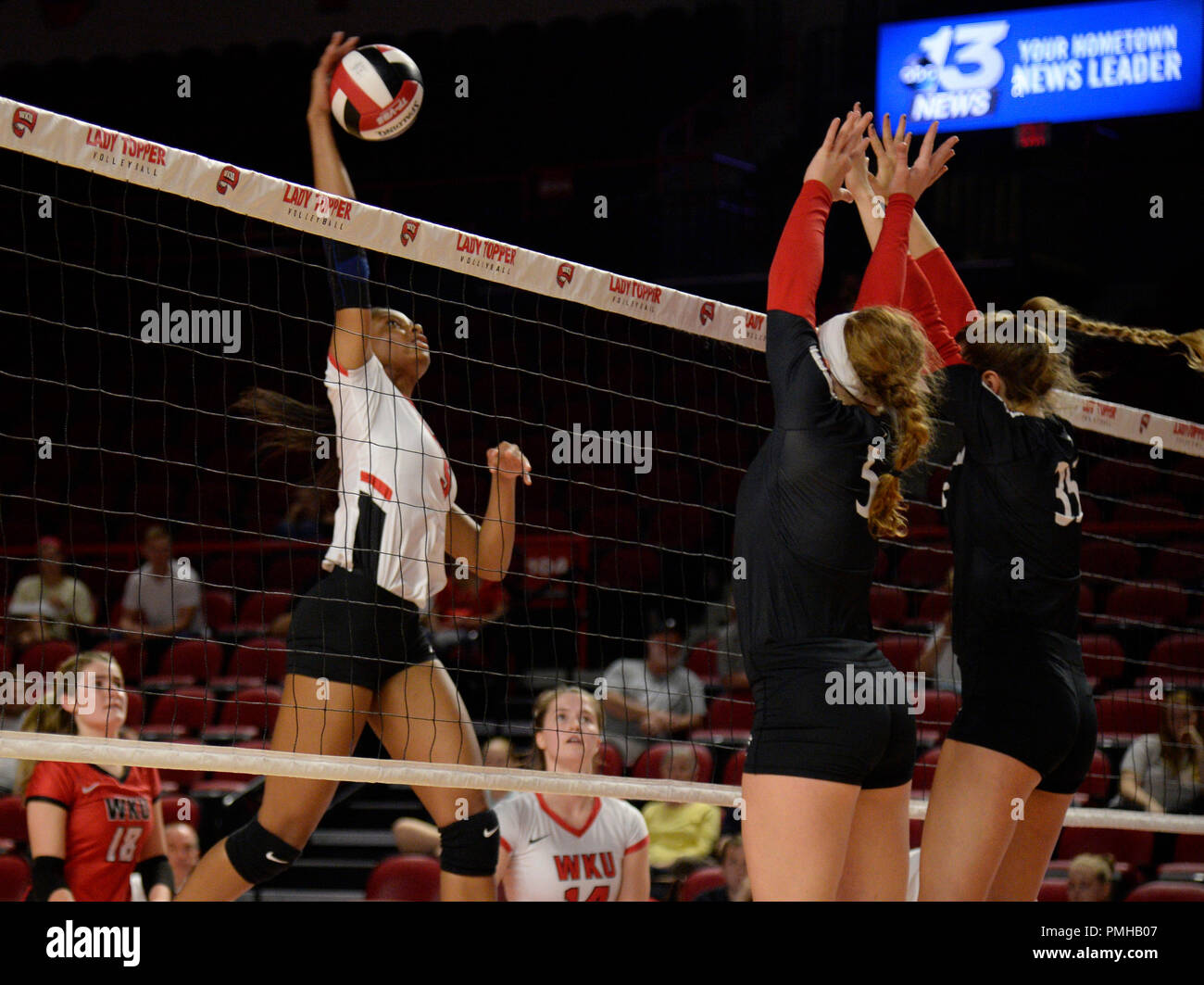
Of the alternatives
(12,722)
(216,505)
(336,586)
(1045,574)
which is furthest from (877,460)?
(216,505)

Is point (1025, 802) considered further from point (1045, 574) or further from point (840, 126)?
point (840, 126)

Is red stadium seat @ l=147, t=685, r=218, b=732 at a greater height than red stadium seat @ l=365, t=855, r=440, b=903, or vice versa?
red stadium seat @ l=147, t=685, r=218, b=732

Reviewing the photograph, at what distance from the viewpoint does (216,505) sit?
1032 cm

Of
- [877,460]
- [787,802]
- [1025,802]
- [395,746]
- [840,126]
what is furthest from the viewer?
[395,746]

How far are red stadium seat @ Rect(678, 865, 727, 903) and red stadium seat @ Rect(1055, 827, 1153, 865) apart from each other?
1859 millimetres

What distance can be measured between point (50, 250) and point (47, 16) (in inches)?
142

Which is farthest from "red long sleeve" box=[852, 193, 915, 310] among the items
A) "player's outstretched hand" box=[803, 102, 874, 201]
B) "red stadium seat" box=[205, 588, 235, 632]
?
"red stadium seat" box=[205, 588, 235, 632]

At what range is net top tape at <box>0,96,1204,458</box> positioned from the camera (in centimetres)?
334

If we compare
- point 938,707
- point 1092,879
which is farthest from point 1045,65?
point 1092,879

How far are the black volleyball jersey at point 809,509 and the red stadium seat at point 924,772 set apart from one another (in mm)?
3356

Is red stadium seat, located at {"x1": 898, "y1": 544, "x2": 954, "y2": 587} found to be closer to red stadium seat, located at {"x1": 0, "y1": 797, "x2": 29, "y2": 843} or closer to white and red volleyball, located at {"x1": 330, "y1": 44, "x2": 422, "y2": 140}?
red stadium seat, located at {"x1": 0, "y1": 797, "x2": 29, "y2": 843}

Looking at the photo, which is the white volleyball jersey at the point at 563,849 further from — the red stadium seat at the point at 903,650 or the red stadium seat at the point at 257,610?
the red stadium seat at the point at 257,610

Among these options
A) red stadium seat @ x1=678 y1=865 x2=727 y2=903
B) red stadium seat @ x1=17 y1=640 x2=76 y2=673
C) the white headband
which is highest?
the white headband

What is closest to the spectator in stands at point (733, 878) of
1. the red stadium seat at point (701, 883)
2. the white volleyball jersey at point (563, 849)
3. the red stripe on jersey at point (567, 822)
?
the red stadium seat at point (701, 883)
